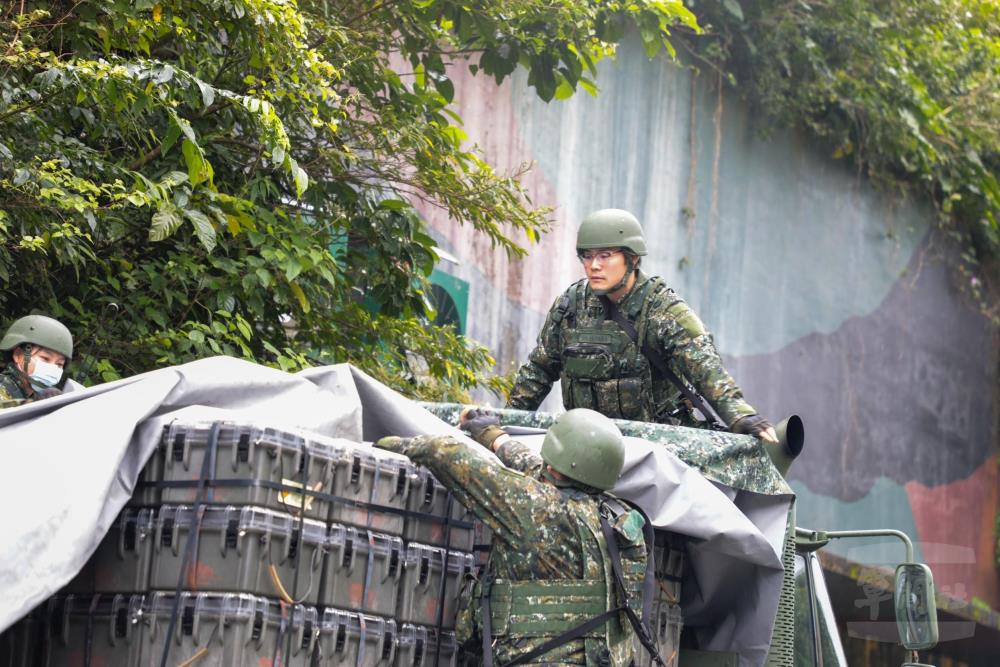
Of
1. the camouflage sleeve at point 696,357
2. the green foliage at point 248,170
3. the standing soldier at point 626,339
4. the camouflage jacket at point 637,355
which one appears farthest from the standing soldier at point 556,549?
the green foliage at point 248,170

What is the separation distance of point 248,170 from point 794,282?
8872 millimetres

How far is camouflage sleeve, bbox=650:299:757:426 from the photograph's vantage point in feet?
19.5

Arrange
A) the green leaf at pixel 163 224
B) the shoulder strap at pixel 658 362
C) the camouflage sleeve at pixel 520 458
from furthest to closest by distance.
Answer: the green leaf at pixel 163 224
the shoulder strap at pixel 658 362
the camouflage sleeve at pixel 520 458

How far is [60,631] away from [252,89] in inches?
143

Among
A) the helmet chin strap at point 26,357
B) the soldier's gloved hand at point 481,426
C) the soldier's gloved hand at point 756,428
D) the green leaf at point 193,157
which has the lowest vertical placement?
the soldier's gloved hand at point 481,426

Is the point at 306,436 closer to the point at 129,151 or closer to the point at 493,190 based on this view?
the point at 129,151

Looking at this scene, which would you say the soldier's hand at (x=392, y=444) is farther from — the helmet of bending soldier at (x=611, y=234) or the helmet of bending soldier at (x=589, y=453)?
the helmet of bending soldier at (x=611, y=234)

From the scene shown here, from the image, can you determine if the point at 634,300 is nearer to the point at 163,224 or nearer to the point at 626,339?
the point at 626,339

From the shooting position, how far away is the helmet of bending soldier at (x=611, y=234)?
6.40 meters

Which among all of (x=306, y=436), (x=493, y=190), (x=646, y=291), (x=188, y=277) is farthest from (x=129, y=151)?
(x=306, y=436)

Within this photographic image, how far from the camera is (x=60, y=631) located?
13.5ft

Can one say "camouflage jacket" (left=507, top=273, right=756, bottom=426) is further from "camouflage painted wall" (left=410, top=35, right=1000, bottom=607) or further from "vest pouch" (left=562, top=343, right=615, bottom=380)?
"camouflage painted wall" (left=410, top=35, right=1000, bottom=607)

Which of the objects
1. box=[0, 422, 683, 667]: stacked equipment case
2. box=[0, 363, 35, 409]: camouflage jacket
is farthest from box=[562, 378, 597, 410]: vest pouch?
box=[0, 363, 35, 409]: camouflage jacket

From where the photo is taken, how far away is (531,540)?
4.52 metres
